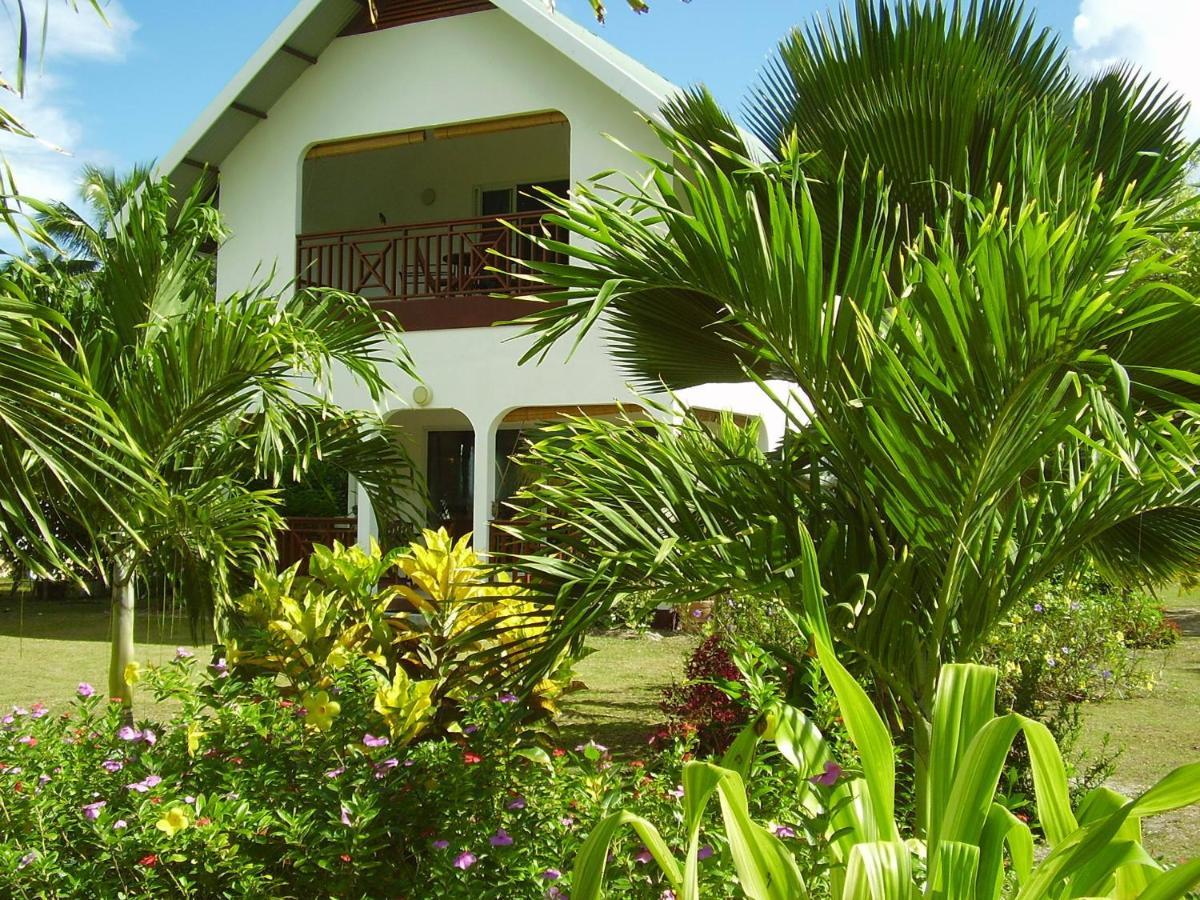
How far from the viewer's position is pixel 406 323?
12883mm

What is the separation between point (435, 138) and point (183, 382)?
866 cm

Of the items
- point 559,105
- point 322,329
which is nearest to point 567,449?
point 322,329

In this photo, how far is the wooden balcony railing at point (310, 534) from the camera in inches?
532

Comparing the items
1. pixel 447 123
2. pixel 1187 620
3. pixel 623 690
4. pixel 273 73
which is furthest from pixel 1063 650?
pixel 273 73

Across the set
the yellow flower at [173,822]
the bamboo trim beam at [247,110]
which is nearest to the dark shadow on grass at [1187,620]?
the bamboo trim beam at [247,110]

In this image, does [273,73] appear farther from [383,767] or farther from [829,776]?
[829,776]

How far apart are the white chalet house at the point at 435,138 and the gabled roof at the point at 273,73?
19 millimetres

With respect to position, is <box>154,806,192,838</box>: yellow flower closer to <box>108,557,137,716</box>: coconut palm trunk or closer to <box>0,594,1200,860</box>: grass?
<box>0,594,1200,860</box>: grass

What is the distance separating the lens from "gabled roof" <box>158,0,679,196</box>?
1273 centimetres

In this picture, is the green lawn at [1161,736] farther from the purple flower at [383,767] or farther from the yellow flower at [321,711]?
the yellow flower at [321,711]

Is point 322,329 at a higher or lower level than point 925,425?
higher

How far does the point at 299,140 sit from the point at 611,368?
16.6 feet

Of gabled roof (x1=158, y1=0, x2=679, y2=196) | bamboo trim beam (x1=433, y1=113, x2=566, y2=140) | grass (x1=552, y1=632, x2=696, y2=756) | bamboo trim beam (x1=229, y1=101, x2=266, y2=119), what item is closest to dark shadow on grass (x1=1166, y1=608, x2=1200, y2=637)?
grass (x1=552, y1=632, x2=696, y2=756)

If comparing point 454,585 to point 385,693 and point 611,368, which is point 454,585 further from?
point 611,368
